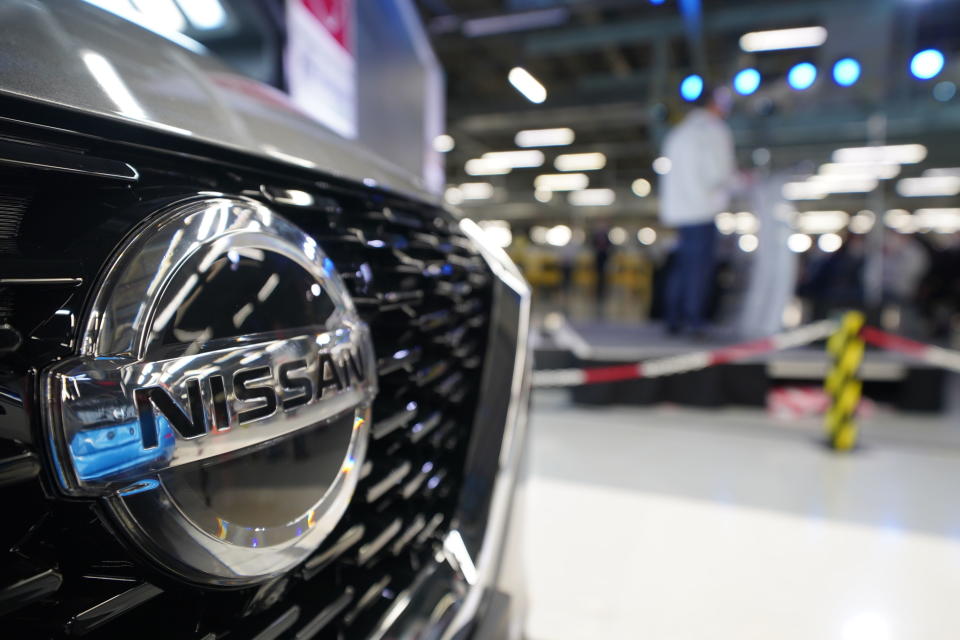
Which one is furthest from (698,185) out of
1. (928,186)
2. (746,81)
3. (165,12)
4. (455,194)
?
(928,186)

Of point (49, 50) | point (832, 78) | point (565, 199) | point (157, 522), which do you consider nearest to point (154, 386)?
point (157, 522)

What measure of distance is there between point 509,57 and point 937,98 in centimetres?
752

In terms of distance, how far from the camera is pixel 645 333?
5270mm

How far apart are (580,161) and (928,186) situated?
1151cm

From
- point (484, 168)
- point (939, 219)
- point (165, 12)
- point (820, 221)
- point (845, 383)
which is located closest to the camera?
point (165, 12)

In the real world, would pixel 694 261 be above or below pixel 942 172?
below

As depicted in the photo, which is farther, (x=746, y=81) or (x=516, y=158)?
(x=516, y=158)

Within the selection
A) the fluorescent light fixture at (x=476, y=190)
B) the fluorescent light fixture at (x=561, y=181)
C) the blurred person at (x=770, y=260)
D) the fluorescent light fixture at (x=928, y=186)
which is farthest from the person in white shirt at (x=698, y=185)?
the fluorescent light fixture at (x=476, y=190)

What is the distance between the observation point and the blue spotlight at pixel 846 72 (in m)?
6.32

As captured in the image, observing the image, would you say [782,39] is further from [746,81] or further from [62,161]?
[62,161]

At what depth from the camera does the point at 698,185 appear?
4078 millimetres

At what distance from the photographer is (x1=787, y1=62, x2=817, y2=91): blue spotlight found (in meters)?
6.14

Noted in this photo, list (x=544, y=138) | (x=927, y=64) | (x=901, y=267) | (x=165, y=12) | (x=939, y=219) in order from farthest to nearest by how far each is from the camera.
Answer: (x=939, y=219) < (x=544, y=138) < (x=901, y=267) < (x=927, y=64) < (x=165, y=12)

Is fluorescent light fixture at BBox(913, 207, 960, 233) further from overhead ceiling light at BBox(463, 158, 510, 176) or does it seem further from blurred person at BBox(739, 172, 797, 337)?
blurred person at BBox(739, 172, 797, 337)
